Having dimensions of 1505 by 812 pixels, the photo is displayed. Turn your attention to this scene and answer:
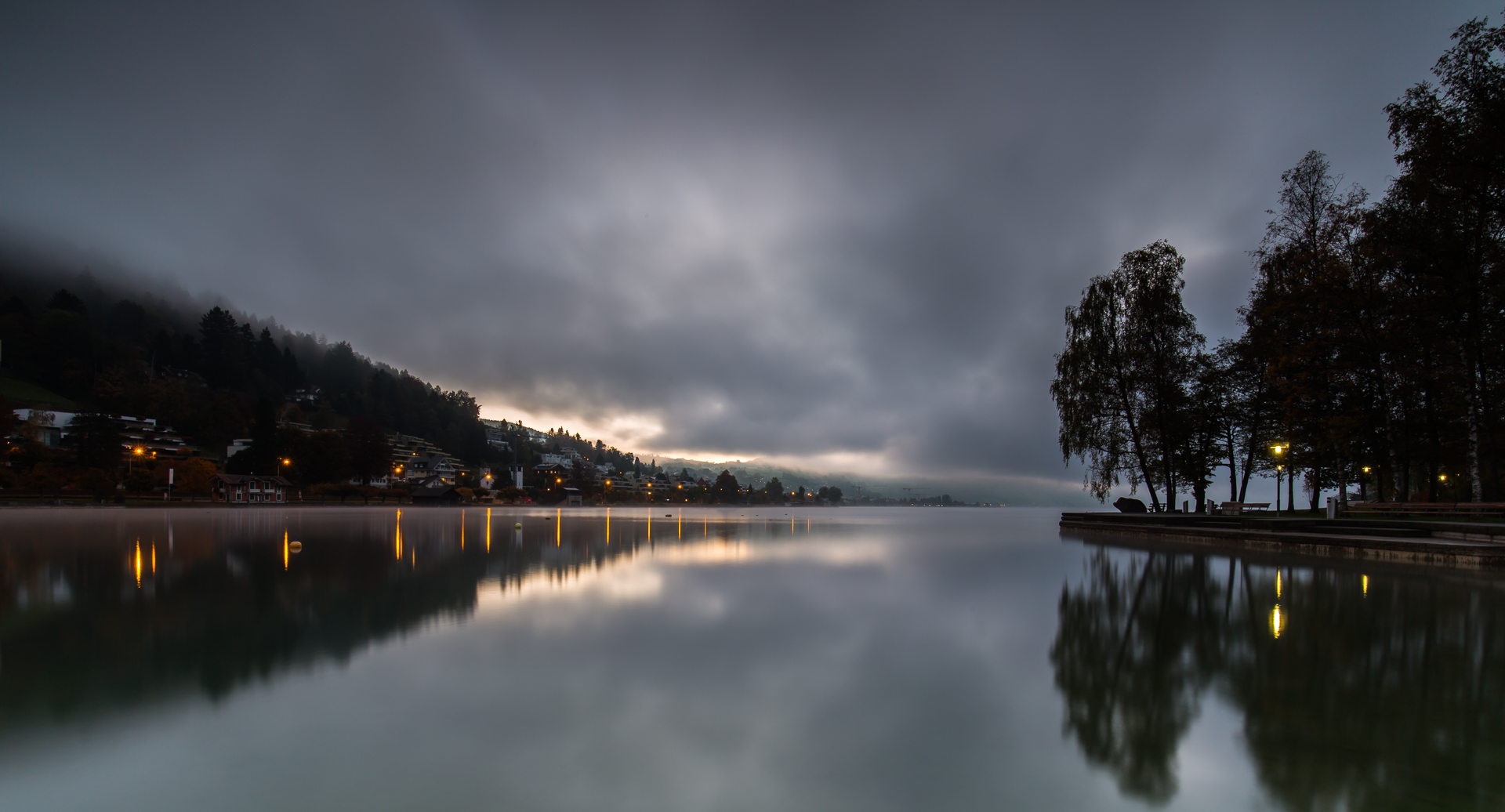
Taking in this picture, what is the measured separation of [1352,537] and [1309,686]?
60.9ft

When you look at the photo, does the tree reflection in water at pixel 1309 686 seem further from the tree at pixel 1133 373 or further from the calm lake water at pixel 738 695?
the tree at pixel 1133 373

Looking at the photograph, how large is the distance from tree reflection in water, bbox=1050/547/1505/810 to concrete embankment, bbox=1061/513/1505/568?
5346 millimetres

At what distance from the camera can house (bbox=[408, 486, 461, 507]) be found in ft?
300

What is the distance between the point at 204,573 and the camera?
13.2m

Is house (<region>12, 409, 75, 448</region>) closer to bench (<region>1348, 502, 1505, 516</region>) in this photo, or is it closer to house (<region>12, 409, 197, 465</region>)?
house (<region>12, 409, 197, 465</region>)

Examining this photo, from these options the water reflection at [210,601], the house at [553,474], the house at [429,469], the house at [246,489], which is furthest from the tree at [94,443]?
the house at [553,474]

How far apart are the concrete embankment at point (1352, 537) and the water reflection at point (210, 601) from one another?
64.9 feet

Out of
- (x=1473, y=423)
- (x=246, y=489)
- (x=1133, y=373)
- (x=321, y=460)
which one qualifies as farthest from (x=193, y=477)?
(x=1473, y=423)

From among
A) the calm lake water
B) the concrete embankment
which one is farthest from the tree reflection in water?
the concrete embankment

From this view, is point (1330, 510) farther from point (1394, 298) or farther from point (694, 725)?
point (694, 725)

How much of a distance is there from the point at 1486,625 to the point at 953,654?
25.0 feet

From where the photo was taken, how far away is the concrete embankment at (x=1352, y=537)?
52.6ft

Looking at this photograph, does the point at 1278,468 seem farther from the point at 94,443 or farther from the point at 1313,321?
the point at 94,443

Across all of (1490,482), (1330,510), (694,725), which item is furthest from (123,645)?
(1490,482)
